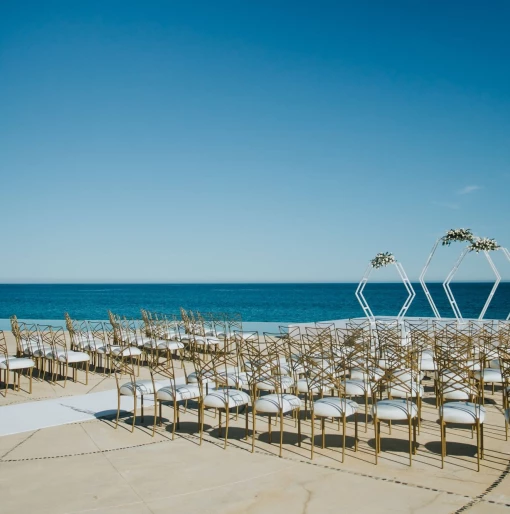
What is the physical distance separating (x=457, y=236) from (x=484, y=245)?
0.84m

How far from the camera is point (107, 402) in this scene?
777 centimetres

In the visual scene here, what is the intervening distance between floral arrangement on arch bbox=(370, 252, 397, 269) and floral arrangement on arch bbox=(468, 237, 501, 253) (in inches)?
93.2

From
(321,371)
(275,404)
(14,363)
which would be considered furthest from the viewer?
(14,363)

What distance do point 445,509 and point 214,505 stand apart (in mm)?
1825

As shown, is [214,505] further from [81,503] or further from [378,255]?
[378,255]

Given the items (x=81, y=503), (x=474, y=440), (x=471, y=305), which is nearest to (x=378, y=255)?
(x=474, y=440)

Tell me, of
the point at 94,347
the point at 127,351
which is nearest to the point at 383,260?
the point at 127,351

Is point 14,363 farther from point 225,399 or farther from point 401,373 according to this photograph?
point 401,373

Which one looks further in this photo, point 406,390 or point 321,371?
point 406,390

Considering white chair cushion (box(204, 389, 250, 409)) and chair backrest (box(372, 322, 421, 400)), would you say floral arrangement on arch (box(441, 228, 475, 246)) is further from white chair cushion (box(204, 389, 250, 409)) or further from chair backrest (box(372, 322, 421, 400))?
white chair cushion (box(204, 389, 250, 409))

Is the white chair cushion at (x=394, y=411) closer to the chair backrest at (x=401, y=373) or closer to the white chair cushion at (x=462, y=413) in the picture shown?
the chair backrest at (x=401, y=373)

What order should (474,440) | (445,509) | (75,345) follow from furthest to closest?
(75,345)
(474,440)
(445,509)

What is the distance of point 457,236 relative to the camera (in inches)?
603

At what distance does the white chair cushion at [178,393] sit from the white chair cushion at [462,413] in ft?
9.23
